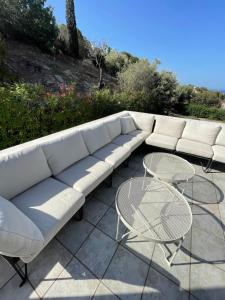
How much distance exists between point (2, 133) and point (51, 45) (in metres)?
9.40

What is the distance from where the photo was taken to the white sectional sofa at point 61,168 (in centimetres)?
125

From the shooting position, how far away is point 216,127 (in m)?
3.59

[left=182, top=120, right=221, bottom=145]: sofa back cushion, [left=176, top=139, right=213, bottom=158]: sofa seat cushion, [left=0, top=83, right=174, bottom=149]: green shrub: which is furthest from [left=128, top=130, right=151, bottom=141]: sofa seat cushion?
[left=0, top=83, right=174, bottom=149]: green shrub

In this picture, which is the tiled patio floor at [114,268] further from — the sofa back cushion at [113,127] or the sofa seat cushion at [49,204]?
the sofa back cushion at [113,127]

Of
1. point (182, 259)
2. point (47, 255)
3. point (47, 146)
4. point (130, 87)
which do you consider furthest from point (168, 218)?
point (130, 87)

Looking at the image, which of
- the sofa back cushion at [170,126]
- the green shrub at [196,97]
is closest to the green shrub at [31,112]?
the sofa back cushion at [170,126]

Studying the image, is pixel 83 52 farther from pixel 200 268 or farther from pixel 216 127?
pixel 200 268

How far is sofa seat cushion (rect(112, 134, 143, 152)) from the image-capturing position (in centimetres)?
332

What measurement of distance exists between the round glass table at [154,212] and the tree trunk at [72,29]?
11.0 m

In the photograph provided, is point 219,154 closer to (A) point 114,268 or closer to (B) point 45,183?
(A) point 114,268

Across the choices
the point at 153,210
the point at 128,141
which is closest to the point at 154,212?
the point at 153,210

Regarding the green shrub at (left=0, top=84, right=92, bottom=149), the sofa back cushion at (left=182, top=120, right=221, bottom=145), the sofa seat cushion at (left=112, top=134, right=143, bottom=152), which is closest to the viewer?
the green shrub at (left=0, top=84, right=92, bottom=149)

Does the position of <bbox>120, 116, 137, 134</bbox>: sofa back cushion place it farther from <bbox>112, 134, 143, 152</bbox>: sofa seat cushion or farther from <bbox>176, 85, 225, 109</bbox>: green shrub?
<bbox>176, 85, 225, 109</bbox>: green shrub

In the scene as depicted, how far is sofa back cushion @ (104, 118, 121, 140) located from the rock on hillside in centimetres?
406
